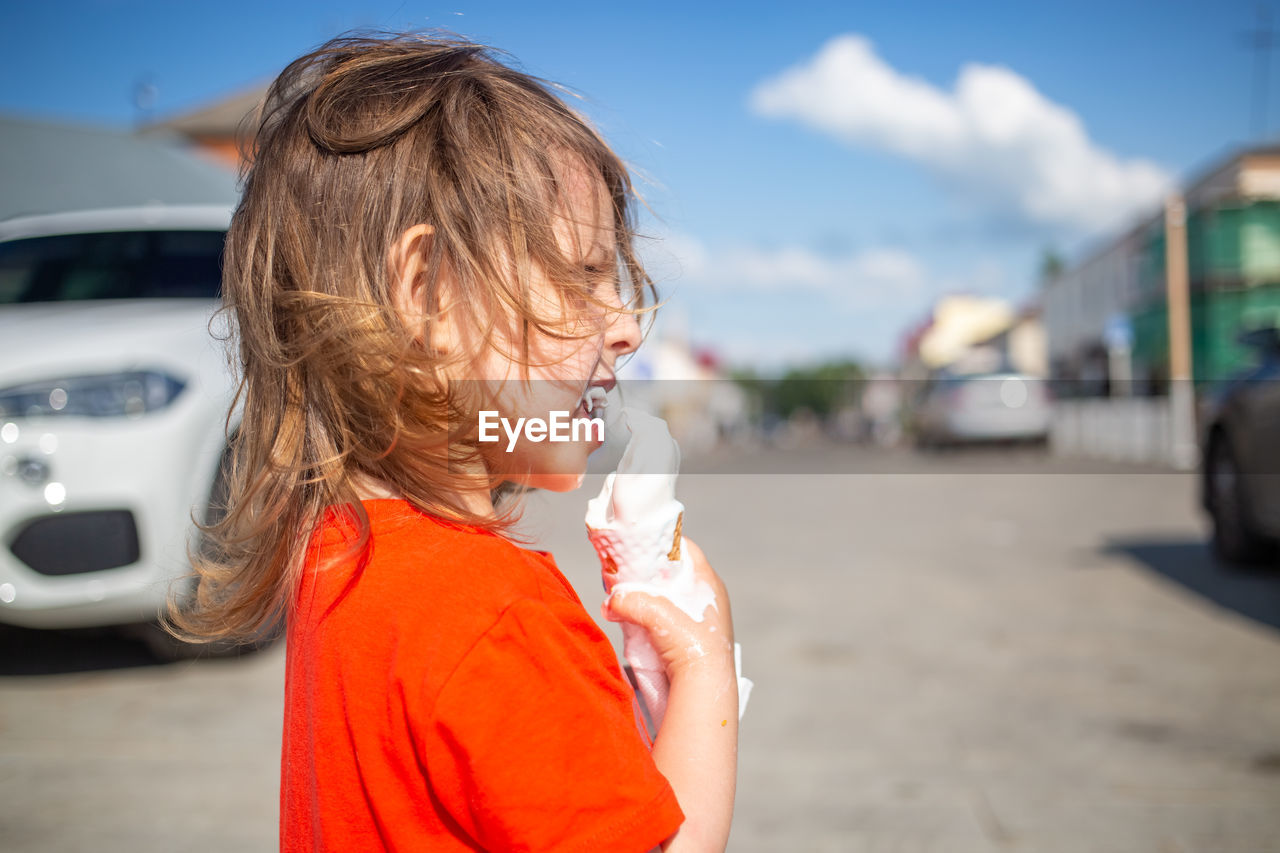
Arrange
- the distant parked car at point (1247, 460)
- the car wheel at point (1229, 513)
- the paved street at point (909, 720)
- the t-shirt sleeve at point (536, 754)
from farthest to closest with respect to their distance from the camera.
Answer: the car wheel at point (1229, 513), the distant parked car at point (1247, 460), the paved street at point (909, 720), the t-shirt sleeve at point (536, 754)

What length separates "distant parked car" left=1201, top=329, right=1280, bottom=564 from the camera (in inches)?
199

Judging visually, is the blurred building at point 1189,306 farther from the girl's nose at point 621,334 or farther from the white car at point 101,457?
the girl's nose at point 621,334

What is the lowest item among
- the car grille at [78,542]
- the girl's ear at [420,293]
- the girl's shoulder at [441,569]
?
the car grille at [78,542]

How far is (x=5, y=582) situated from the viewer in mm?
3039

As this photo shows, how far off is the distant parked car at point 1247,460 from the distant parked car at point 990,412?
1090cm

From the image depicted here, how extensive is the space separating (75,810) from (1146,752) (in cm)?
306

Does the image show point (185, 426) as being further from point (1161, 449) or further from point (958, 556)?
point (1161, 449)

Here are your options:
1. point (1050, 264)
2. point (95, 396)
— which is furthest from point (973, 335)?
point (95, 396)

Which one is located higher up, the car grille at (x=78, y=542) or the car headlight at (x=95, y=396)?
the car headlight at (x=95, y=396)

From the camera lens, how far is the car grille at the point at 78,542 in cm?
306

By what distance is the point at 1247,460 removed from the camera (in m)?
5.32

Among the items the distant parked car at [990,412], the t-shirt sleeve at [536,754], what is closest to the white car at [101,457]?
the t-shirt sleeve at [536,754]

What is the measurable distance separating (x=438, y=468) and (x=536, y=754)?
0.30 m

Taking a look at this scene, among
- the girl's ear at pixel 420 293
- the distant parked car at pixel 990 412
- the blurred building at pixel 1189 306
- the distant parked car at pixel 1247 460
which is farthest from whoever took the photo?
the blurred building at pixel 1189 306
